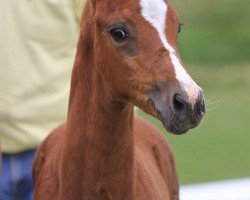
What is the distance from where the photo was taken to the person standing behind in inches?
130

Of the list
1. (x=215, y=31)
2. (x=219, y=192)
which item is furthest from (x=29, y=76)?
(x=215, y=31)

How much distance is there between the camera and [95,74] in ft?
9.27

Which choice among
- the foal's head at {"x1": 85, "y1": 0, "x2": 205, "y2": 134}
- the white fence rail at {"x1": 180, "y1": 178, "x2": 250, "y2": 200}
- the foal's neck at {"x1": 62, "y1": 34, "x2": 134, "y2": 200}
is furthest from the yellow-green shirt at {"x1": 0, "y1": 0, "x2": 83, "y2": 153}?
the white fence rail at {"x1": 180, "y1": 178, "x2": 250, "y2": 200}

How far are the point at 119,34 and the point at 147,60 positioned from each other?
12 cm

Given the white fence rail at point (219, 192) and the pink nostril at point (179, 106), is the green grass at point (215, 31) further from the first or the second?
the pink nostril at point (179, 106)

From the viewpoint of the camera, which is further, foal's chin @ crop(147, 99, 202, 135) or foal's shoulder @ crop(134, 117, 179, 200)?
foal's shoulder @ crop(134, 117, 179, 200)

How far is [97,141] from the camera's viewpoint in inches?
112

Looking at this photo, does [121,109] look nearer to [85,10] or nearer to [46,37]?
[85,10]

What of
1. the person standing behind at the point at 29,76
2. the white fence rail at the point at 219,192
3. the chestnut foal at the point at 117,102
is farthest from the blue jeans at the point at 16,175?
the white fence rail at the point at 219,192

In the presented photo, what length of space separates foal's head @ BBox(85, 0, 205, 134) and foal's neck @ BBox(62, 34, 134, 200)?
10 cm

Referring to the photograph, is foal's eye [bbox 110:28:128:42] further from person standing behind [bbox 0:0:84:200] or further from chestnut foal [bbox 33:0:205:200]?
person standing behind [bbox 0:0:84:200]

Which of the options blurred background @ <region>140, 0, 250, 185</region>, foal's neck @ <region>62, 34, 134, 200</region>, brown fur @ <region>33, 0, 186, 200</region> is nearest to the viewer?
brown fur @ <region>33, 0, 186, 200</region>

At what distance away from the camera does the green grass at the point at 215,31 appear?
12547 millimetres

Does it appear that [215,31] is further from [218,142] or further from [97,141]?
[97,141]
